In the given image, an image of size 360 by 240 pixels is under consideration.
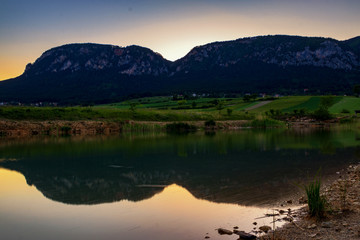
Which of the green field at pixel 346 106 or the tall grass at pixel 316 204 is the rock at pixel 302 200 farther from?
the green field at pixel 346 106

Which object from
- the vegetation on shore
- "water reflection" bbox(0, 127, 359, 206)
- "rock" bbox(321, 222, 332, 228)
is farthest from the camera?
the vegetation on shore

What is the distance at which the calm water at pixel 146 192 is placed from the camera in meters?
11.6

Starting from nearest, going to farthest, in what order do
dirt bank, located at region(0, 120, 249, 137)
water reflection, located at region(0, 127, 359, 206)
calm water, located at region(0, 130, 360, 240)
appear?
calm water, located at region(0, 130, 360, 240) < water reflection, located at region(0, 127, 359, 206) < dirt bank, located at region(0, 120, 249, 137)

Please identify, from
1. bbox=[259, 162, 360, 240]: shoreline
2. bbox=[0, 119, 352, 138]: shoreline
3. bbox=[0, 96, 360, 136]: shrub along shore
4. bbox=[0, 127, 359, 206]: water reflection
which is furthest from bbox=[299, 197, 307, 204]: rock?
bbox=[0, 96, 360, 136]: shrub along shore

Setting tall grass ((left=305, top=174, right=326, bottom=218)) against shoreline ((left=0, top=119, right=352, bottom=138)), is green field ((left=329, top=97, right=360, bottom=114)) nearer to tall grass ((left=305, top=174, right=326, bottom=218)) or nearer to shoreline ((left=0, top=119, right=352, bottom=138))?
shoreline ((left=0, top=119, right=352, bottom=138))

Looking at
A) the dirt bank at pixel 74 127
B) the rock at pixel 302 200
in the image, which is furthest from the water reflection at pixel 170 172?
the dirt bank at pixel 74 127

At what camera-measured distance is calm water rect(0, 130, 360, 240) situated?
1161 centimetres

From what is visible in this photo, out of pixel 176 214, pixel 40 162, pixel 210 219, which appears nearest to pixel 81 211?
pixel 176 214

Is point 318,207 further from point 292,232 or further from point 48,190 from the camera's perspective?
point 48,190

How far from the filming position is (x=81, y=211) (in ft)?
45.2

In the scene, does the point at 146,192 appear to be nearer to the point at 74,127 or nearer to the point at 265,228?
the point at 265,228

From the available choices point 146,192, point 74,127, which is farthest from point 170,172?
point 74,127

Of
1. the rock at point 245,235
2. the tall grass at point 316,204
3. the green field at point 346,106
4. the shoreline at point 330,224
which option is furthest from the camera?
the green field at point 346,106

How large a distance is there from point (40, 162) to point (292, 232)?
24528 millimetres
